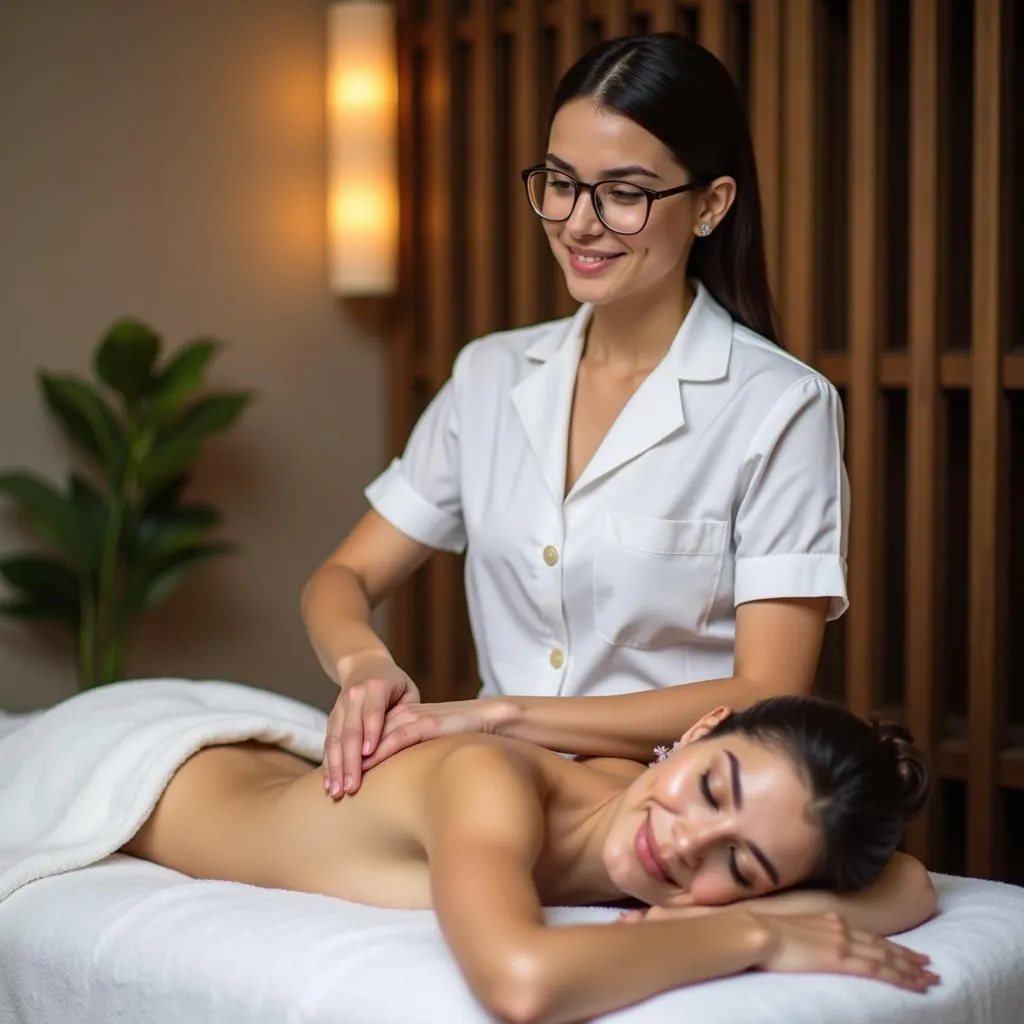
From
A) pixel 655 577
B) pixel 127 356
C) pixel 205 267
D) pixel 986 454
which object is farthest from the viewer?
pixel 205 267

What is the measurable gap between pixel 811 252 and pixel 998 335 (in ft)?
1.42

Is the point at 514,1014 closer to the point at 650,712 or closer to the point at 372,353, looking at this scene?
the point at 650,712

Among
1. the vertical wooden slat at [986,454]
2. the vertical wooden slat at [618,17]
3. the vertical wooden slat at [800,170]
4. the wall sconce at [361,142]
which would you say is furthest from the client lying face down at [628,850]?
the wall sconce at [361,142]

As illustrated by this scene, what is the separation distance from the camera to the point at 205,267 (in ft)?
11.8

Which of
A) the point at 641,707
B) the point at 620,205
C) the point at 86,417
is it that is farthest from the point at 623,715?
the point at 86,417

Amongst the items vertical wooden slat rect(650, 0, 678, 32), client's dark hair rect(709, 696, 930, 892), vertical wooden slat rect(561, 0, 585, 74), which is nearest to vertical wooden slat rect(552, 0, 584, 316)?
vertical wooden slat rect(561, 0, 585, 74)

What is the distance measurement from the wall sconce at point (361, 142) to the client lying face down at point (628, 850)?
7.18 feet

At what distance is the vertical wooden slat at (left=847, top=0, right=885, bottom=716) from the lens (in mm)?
2828

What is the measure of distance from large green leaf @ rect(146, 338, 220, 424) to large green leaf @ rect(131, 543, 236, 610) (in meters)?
0.31

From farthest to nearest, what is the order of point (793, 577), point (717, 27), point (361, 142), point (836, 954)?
point (361, 142), point (717, 27), point (793, 577), point (836, 954)

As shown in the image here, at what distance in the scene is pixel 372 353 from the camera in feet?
13.0

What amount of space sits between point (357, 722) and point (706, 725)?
1.30 ft

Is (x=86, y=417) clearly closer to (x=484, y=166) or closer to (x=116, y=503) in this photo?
(x=116, y=503)

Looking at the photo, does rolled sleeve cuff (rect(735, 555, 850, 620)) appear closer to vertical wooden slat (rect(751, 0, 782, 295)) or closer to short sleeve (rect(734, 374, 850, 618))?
short sleeve (rect(734, 374, 850, 618))
